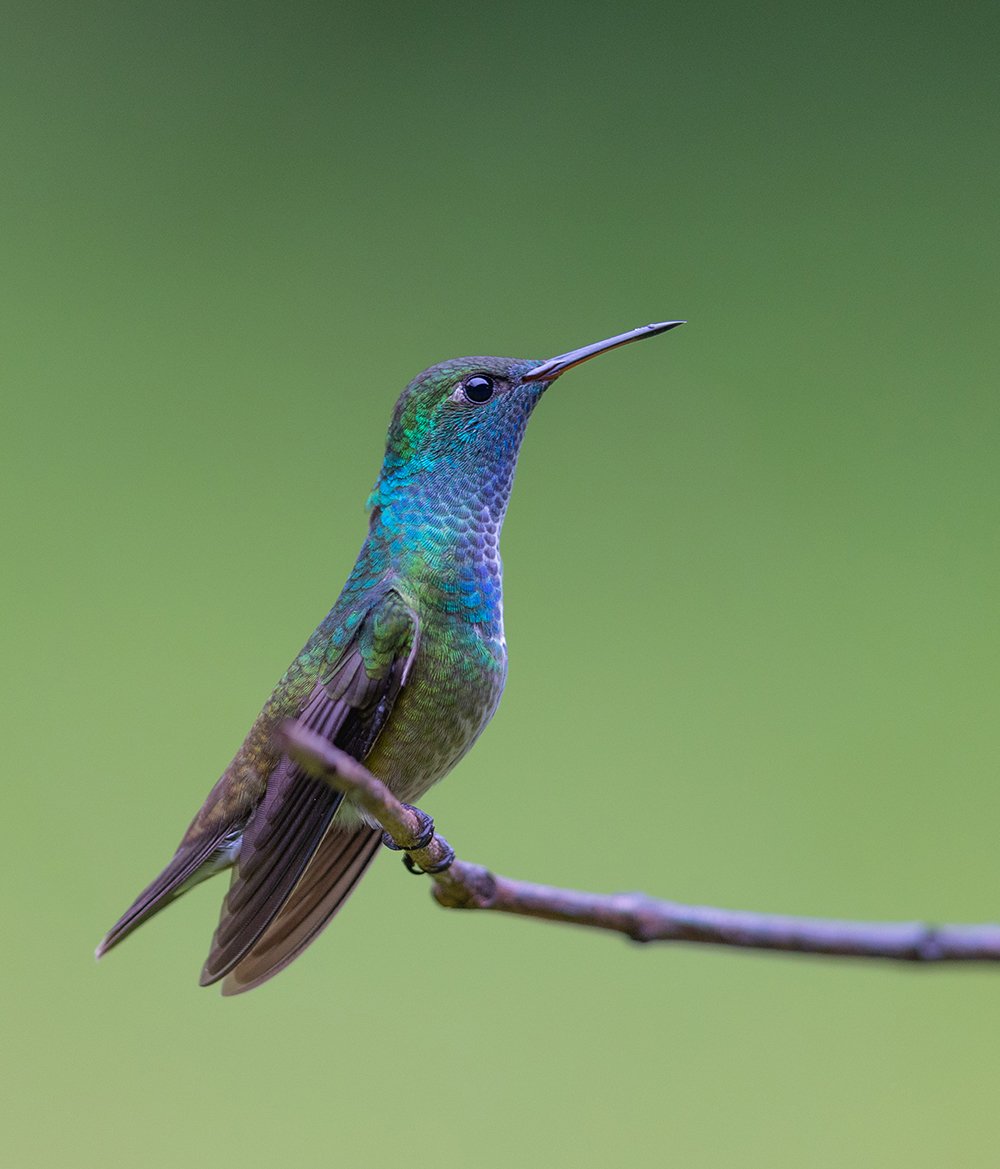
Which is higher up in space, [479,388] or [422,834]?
[479,388]

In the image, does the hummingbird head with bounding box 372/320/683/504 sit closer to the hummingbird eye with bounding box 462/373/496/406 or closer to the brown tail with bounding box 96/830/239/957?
the hummingbird eye with bounding box 462/373/496/406

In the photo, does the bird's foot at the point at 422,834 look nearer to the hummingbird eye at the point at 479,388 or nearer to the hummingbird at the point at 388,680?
the hummingbird at the point at 388,680

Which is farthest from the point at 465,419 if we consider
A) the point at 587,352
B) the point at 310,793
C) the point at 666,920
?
the point at 666,920

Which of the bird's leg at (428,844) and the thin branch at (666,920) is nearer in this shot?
the thin branch at (666,920)

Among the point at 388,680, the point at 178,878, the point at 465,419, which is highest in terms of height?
the point at 465,419

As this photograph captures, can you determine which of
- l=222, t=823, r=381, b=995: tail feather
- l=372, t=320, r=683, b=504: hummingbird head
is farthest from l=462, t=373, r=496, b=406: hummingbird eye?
l=222, t=823, r=381, b=995: tail feather

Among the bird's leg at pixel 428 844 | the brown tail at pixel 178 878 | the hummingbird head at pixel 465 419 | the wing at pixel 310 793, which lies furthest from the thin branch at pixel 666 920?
the hummingbird head at pixel 465 419

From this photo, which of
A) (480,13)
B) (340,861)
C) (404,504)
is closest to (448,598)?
(404,504)

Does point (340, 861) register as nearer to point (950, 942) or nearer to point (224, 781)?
point (224, 781)

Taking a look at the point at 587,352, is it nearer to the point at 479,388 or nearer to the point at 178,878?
the point at 479,388
